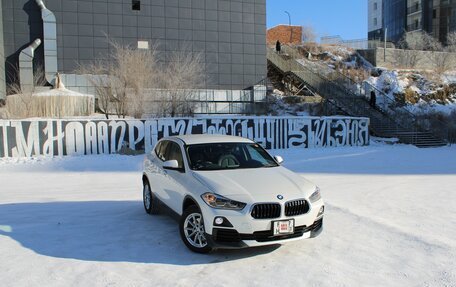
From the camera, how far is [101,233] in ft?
24.5

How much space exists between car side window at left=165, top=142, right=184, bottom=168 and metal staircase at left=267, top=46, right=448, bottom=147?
22.7m

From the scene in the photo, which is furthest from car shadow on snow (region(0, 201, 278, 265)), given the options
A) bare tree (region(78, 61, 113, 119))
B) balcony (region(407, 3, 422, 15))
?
balcony (region(407, 3, 422, 15))

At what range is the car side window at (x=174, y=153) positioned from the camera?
24.5ft

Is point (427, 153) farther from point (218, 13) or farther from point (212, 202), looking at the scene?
point (218, 13)

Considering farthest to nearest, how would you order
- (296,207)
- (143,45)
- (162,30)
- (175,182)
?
1. (162,30)
2. (143,45)
3. (175,182)
4. (296,207)

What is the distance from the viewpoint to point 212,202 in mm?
6020

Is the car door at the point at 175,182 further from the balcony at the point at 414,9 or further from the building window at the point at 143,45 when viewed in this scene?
the balcony at the point at 414,9

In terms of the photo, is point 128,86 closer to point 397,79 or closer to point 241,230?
point 241,230

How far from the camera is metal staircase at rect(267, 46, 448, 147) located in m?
28.4

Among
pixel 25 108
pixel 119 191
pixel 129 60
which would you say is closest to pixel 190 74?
pixel 129 60

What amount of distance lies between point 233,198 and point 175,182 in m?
1.53

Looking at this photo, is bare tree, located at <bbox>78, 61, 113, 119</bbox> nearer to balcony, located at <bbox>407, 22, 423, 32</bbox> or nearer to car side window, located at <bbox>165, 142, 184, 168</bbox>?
car side window, located at <bbox>165, 142, 184, 168</bbox>

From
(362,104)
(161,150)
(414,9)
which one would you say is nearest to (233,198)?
(161,150)

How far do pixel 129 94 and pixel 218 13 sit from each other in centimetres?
1779
